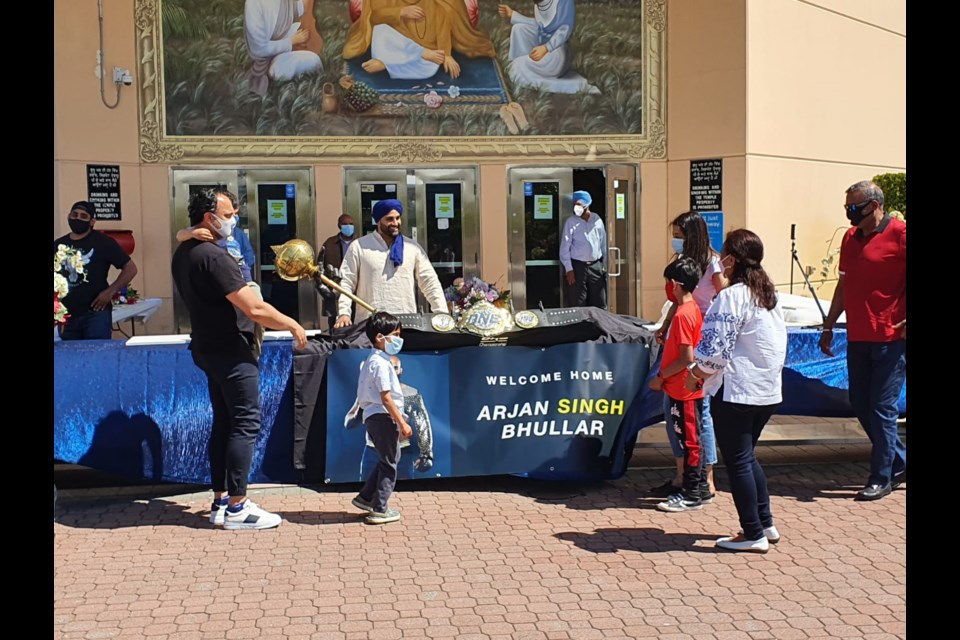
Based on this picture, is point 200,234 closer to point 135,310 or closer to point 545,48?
point 135,310

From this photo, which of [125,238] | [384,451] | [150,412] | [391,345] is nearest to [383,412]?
[384,451]

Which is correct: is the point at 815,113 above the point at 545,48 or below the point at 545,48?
below

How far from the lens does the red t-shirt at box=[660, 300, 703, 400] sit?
6.28m

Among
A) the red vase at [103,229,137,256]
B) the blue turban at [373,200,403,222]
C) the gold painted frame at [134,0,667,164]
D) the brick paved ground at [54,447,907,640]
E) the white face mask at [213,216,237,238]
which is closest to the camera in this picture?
the brick paved ground at [54,447,907,640]

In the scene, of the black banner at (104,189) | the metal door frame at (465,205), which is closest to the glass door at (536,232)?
the metal door frame at (465,205)

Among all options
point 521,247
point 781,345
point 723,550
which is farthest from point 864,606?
point 521,247

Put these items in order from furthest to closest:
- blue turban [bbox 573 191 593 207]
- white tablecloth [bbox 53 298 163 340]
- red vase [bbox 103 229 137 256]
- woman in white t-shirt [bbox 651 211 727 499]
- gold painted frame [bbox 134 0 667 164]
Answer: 1. gold painted frame [bbox 134 0 667 164]
2. blue turban [bbox 573 191 593 207]
3. red vase [bbox 103 229 137 256]
4. white tablecloth [bbox 53 298 163 340]
5. woman in white t-shirt [bbox 651 211 727 499]

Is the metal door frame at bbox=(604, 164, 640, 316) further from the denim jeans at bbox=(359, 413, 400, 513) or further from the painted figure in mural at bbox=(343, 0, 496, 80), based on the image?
the denim jeans at bbox=(359, 413, 400, 513)

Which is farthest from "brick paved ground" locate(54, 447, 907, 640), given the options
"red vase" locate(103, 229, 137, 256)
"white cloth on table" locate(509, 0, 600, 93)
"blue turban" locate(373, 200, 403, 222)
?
"white cloth on table" locate(509, 0, 600, 93)

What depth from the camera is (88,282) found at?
336 inches

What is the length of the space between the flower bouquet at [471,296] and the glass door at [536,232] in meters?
6.31

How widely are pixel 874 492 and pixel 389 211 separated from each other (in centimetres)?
394

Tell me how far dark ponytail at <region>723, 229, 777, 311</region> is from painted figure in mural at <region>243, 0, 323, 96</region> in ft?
33.2

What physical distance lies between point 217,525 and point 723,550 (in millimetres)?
3073
